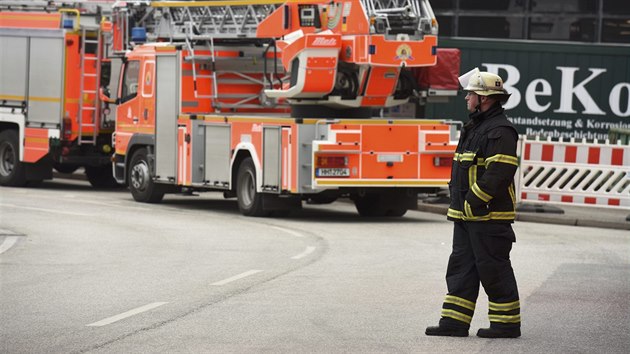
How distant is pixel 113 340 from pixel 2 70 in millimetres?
18750

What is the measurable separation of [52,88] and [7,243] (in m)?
11.0

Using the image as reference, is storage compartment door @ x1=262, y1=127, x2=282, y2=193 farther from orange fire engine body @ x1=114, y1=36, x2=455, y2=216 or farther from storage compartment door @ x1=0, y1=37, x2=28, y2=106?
storage compartment door @ x1=0, y1=37, x2=28, y2=106

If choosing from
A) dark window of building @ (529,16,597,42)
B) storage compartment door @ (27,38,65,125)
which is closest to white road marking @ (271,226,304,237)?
storage compartment door @ (27,38,65,125)

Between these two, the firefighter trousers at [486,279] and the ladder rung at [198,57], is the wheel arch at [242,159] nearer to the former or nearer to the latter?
the ladder rung at [198,57]

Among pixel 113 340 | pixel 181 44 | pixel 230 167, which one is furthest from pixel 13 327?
pixel 181 44

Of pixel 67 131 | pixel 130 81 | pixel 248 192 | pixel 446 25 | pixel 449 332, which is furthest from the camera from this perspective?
pixel 446 25

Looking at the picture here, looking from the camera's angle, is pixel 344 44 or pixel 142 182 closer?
pixel 344 44

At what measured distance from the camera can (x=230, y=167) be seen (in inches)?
837

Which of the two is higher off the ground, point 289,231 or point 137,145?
point 137,145

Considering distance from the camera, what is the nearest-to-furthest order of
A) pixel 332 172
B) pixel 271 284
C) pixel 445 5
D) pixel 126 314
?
pixel 126 314 < pixel 271 284 < pixel 332 172 < pixel 445 5

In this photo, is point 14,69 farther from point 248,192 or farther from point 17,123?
point 248,192

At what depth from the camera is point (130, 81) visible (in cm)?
2406

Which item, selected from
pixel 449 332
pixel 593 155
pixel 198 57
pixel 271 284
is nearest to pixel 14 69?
pixel 198 57

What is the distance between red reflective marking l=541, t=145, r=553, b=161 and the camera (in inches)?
886
